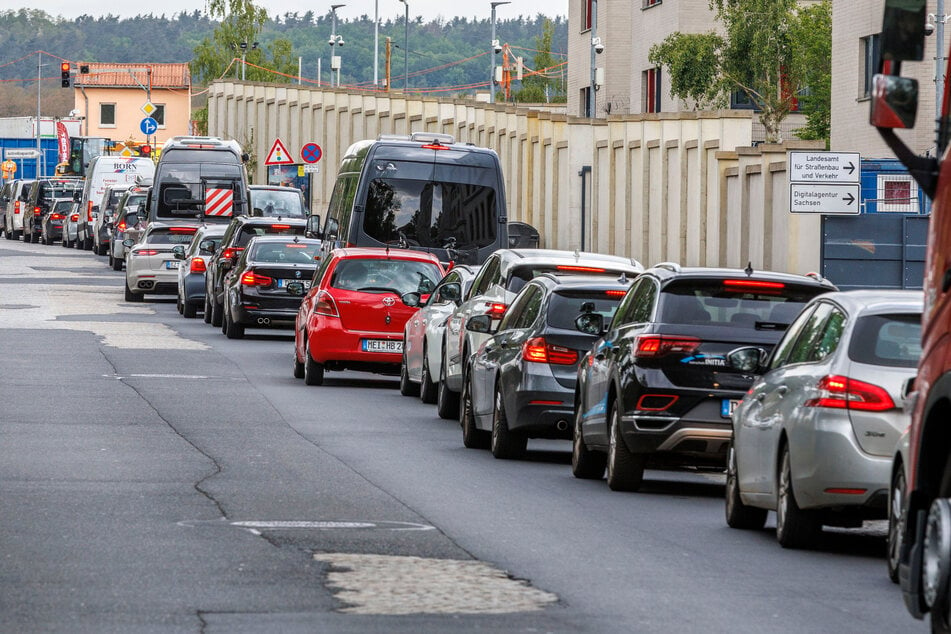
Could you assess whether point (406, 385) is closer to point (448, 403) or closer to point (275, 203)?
point (448, 403)

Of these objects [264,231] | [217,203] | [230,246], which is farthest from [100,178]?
[230,246]

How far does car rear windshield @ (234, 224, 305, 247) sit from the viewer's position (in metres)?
34.8

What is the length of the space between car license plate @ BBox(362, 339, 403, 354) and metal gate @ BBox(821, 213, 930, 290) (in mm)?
10674

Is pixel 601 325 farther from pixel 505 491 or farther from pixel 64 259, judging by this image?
pixel 64 259

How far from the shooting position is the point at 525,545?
11.4 m

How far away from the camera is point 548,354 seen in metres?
16.3

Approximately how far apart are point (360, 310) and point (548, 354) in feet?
26.3

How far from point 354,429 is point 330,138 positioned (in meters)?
62.1

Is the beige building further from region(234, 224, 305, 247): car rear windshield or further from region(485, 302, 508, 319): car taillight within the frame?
region(485, 302, 508, 319): car taillight

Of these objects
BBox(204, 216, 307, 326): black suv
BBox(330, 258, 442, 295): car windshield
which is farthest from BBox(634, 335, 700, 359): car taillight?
BBox(204, 216, 307, 326): black suv

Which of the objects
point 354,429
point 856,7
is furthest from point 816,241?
point 354,429

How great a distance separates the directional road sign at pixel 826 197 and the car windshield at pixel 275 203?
2190cm

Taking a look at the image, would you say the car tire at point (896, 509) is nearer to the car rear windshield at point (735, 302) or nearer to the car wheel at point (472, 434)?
the car rear windshield at point (735, 302)

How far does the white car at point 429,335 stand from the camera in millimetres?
21953
